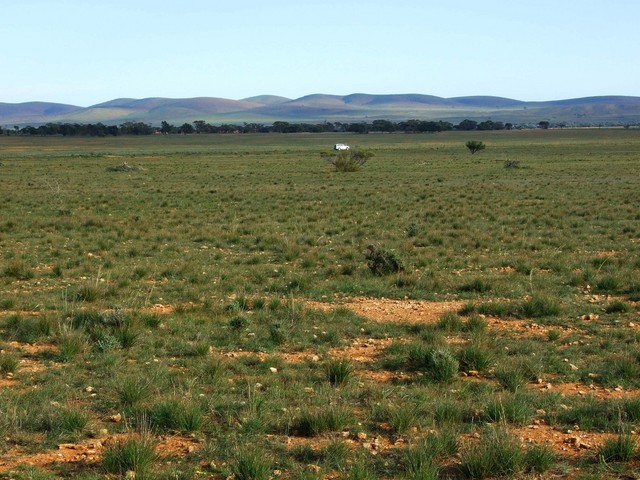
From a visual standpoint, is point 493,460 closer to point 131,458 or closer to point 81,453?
point 131,458

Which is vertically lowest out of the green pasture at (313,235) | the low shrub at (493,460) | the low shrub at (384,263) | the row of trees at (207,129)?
the green pasture at (313,235)

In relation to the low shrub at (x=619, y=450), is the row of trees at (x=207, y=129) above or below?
above

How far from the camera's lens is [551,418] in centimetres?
709

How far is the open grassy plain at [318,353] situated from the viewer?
619 cm

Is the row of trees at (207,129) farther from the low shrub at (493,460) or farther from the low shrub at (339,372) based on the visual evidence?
the low shrub at (493,460)

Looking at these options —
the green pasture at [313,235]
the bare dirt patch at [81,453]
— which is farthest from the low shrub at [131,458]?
the green pasture at [313,235]

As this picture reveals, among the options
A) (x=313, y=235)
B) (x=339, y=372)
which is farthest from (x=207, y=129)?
(x=339, y=372)

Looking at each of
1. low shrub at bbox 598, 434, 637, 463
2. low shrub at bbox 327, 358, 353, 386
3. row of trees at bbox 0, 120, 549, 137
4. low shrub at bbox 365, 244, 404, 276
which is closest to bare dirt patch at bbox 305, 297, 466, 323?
low shrub at bbox 365, 244, 404, 276

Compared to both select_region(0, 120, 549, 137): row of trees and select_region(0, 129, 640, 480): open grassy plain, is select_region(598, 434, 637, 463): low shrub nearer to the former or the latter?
select_region(0, 129, 640, 480): open grassy plain

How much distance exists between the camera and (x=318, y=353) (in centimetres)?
962

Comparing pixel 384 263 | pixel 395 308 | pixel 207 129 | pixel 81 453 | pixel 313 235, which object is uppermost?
pixel 207 129

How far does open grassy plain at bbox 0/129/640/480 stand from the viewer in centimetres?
619

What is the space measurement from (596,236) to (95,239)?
14.0 metres

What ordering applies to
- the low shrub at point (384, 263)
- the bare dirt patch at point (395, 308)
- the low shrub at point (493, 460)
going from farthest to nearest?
the low shrub at point (384, 263) < the bare dirt patch at point (395, 308) < the low shrub at point (493, 460)
